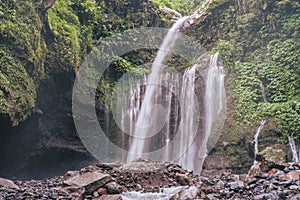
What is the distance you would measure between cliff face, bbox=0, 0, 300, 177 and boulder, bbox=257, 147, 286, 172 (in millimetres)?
1911

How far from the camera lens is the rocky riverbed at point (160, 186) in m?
5.56

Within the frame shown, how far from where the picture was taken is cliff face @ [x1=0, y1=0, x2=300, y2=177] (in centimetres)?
920

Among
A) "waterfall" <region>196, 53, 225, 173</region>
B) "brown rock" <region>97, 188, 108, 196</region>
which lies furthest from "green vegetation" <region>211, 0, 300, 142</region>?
"brown rock" <region>97, 188, 108, 196</region>

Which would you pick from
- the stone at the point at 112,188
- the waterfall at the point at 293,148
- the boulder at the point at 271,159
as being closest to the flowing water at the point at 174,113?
the waterfall at the point at 293,148

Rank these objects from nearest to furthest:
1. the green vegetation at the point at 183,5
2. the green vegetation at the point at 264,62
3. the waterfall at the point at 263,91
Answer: the green vegetation at the point at 264,62 < the waterfall at the point at 263,91 < the green vegetation at the point at 183,5

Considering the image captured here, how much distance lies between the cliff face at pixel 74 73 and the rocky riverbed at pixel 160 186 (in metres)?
2.17

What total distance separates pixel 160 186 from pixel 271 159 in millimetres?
2482

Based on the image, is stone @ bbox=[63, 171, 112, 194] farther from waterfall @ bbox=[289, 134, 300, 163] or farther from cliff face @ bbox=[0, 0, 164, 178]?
waterfall @ bbox=[289, 134, 300, 163]

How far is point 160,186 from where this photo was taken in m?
7.53

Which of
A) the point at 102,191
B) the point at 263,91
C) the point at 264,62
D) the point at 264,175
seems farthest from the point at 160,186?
the point at 264,62

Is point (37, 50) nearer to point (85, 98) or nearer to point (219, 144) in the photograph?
point (85, 98)

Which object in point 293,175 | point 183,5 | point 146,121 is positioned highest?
point 183,5

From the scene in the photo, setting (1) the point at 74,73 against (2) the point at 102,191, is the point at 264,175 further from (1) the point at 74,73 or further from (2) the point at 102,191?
(1) the point at 74,73

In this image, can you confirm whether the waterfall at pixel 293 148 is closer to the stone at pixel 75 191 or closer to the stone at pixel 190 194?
the stone at pixel 190 194
